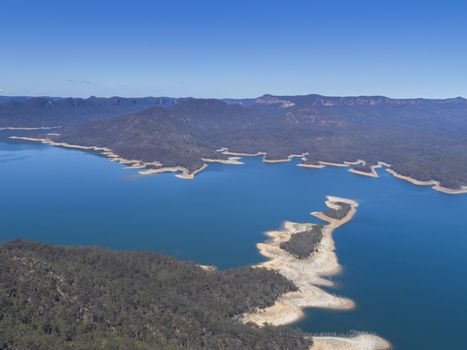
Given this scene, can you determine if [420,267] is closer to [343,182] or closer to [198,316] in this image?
[198,316]

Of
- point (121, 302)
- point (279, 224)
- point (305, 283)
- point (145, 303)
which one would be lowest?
point (305, 283)

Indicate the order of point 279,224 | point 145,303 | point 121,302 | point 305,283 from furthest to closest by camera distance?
point 279,224 → point 305,283 → point 145,303 → point 121,302

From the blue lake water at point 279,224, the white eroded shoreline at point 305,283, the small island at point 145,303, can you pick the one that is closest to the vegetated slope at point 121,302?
the small island at point 145,303

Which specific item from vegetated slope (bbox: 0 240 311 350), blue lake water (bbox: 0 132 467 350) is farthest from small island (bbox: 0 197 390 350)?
blue lake water (bbox: 0 132 467 350)

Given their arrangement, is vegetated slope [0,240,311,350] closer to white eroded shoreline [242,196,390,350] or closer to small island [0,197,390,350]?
small island [0,197,390,350]

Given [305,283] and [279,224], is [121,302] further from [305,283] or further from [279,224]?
[279,224]

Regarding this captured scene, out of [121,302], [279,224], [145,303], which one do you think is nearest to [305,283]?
[145,303]

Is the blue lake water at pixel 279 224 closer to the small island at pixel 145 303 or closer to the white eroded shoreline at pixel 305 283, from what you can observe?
the white eroded shoreline at pixel 305 283
